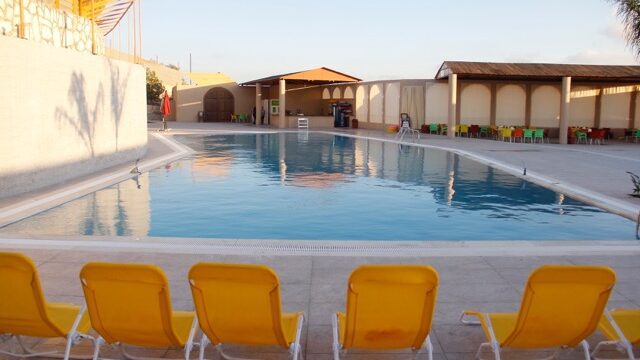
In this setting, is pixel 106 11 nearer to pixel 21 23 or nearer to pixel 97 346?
pixel 21 23

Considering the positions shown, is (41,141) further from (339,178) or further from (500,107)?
(500,107)

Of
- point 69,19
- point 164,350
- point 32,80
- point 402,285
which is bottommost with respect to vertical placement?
point 164,350

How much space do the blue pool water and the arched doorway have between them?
27441 mm

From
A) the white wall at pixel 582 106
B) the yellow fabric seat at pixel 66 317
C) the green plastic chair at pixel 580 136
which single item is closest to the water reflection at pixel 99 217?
the yellow fabric seat at pixel 66 317

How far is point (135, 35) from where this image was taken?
55.2 ft

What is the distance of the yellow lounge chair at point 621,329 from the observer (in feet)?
11.4

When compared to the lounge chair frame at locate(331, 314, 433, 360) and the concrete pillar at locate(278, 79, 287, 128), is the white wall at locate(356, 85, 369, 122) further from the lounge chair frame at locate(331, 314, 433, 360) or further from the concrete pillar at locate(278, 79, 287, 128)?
the lounge chair frame at locate(331, 314, 433, 360)

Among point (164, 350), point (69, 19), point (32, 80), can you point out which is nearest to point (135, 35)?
point (69, 19)

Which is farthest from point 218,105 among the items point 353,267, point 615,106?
point 353,267

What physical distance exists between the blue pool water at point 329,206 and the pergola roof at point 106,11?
451 centimetres

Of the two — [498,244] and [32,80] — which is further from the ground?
[32,80]

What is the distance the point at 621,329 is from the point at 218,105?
137ft

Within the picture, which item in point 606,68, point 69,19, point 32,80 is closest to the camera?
point 32,80

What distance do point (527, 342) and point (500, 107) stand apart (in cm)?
2709
